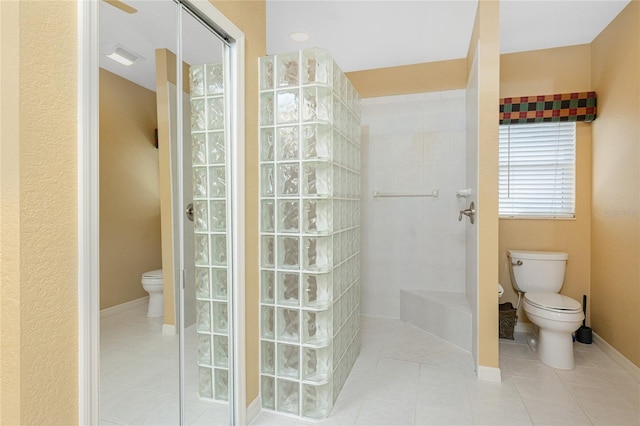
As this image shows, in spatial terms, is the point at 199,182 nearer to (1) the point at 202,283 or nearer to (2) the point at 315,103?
(1) the point at 202,283

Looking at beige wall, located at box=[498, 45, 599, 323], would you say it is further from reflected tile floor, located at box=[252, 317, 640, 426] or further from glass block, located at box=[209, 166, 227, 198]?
glass block, located at box=[209, 166, 227, 198]

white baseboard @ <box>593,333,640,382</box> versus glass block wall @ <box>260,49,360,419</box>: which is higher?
glass block wall @ <box>260,49,360,419</box>

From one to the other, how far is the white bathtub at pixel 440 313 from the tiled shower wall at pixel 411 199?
11 centimetres

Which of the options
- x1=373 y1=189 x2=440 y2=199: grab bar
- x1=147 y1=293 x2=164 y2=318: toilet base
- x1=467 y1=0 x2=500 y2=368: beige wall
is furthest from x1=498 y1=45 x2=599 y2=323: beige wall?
x1=147 y1=293 x2=164 y2=318: toilet base

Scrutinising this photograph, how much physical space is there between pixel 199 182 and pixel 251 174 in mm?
340

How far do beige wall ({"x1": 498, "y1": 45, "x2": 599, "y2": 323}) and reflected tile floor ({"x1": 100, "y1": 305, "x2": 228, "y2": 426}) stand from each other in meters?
2.73

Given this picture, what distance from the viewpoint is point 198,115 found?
1.52m

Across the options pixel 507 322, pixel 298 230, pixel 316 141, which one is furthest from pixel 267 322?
pixel 507 322

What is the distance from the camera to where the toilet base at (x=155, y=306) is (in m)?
1.28

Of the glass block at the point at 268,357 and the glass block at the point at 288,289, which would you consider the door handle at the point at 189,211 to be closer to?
the glass block at the point at 288,289

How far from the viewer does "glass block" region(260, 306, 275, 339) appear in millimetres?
1915

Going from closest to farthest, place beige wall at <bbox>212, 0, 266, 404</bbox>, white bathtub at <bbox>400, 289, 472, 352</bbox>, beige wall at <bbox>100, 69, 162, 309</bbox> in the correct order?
1. beige wall at <bbox>100, 69, 162, 309</bbox>
2. beige wall at <bbox>212, 0, 266, 404</bbox>
3. white bathtub at <bbox>400, 289, 472, 352</bbox>

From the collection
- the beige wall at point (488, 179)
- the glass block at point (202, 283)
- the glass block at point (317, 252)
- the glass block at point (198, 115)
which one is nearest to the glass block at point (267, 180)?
the glass block at point (317, 252)

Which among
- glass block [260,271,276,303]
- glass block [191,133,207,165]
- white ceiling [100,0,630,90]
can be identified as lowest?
glass block [260,271,276,303]
